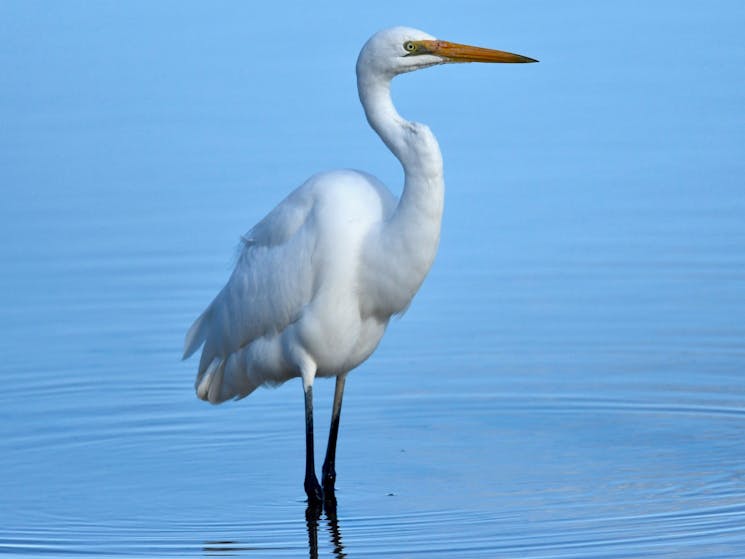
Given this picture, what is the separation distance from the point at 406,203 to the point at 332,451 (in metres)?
1.26

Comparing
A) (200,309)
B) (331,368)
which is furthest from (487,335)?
(331,368)

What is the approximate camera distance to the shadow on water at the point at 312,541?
733cm

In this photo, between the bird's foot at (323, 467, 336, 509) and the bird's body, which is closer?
the bird's body

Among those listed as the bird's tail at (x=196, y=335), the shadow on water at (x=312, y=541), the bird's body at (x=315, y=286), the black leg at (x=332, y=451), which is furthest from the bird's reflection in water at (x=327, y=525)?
the bird's tail at (x=196, y=335)

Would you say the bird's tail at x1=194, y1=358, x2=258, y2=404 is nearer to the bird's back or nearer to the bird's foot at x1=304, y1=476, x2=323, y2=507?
the bird's back

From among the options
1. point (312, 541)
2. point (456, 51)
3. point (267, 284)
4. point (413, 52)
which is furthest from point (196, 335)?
point (456, 51)

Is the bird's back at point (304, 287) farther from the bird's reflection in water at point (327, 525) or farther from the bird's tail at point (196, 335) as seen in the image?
the bird's reflection in water at point (327, 525)

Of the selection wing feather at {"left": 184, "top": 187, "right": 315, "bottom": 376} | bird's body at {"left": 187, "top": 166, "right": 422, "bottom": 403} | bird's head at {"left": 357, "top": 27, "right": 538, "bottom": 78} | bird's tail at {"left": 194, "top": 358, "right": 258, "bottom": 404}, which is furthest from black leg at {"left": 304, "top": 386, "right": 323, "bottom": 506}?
bird's head at {"left": 357, "top": 27, "right": 538, "bottom": 78}

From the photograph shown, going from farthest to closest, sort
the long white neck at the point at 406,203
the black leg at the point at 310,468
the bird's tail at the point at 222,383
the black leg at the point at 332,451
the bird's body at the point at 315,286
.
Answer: the bird's tail at the point at 222,383
the black leg at the point at 332,451
the black leg at the point at 310,468
the bird's body at the point at 315,286
the long white neck at the point at 406,203

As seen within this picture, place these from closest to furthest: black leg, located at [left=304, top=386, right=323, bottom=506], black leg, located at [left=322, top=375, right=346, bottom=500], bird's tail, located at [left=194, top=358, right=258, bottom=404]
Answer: black leg, located at [left=304, top=386, right=323, bottom=506]
black leg, located at [left=322, top=375, right=346, bottom=500]
bird's tail, located at [left=194, top=358, right=258, bottom=404]

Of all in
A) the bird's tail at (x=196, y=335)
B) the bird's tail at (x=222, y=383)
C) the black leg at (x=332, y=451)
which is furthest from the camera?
the bird's tail at (x=196, y=335)

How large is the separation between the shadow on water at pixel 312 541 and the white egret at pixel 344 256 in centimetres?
11

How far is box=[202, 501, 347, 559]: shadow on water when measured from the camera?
7.33 m

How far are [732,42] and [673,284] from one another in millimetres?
4722
